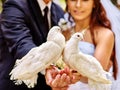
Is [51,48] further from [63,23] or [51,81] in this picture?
[63,23]

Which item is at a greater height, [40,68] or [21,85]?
[40,68]

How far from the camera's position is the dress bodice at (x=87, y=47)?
1163mm

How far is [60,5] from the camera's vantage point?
4.03 feet

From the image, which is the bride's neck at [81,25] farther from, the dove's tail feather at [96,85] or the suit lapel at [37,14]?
the dove's tail feather at [96,85]

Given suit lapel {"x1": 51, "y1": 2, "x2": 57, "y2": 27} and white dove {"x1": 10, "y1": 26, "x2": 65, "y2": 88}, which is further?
suit lapel {"x1": 51, "y1": 2, "x2": 57, "y2": 27}

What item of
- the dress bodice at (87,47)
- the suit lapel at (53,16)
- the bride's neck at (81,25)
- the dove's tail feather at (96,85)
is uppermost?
the suit lapel at (53,16)

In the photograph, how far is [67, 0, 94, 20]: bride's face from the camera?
1.16 meters

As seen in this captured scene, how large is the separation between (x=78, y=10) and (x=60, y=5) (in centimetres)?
8

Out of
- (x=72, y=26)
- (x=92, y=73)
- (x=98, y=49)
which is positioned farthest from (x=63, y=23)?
(x=92, y=73)

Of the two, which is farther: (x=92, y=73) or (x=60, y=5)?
(x=60, y=5)

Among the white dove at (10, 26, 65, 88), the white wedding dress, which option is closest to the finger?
the white dove at (10, 26, 65, 88)

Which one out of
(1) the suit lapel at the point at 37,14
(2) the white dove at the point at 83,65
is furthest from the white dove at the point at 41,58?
(1) the suit lapel at the point at 37,14

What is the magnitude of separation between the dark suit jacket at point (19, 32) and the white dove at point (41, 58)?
5 centimetres

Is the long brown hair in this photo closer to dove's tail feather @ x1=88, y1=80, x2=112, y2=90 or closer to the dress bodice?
the dress bodice
